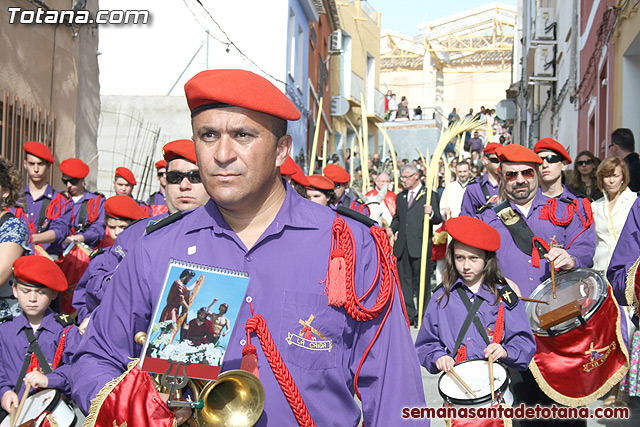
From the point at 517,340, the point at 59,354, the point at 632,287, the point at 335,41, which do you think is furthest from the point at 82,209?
the point at 335,41

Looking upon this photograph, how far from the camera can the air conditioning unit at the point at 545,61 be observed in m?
19.4

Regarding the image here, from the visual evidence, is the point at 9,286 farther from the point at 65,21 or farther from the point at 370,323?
the point at 65,21

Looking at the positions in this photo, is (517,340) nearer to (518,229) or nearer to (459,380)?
(459,380)

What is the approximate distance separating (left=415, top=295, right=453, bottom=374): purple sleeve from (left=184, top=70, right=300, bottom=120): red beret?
266cm

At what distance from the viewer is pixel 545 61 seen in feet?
64.1

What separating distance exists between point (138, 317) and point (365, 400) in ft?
2.54

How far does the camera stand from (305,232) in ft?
8.40

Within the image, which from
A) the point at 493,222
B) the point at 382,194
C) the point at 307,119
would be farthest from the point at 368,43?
the point at 493,222

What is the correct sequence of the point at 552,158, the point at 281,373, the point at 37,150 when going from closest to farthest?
the point at 281,373 < the point at 552,158 < the point at 37,150

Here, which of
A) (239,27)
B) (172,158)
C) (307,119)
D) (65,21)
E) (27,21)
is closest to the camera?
(172,158)

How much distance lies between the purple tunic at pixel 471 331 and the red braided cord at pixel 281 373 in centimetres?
249

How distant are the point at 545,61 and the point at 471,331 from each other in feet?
52.9

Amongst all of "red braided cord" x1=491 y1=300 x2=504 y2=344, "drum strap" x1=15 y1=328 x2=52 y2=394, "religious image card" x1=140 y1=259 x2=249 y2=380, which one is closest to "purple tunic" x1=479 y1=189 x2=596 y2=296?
"red braided cord" x1=491 y1=300 x2=504 y2=344

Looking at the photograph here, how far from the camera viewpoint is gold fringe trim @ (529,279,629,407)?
16.2 feet
